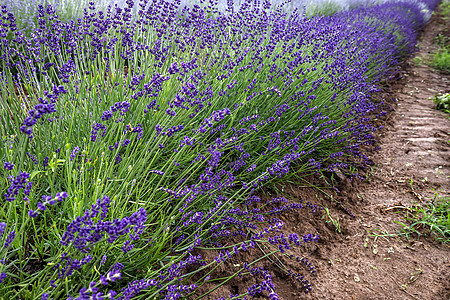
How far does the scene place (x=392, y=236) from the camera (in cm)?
233

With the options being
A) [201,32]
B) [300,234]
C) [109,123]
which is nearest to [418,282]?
[300,234]

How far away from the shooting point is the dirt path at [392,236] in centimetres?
188

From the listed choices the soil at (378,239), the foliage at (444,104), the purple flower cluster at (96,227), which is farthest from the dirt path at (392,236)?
the purple flower cluster at (96,227)

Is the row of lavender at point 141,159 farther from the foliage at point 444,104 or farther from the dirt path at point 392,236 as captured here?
the foliage at point 444,104

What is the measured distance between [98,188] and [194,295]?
2.30 ft

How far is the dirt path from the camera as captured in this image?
6.16 ft

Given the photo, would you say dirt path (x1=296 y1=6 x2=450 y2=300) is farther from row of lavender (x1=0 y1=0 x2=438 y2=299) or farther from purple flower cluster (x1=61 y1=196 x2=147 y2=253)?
purple flower cluster (x1=61 y1=196 x2=147 y2=253)

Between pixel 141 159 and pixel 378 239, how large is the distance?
1.77 m

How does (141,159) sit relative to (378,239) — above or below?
above

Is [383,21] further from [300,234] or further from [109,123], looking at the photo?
[109,123]

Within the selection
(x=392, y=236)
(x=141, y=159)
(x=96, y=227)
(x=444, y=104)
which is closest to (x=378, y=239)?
(x=392, y=236)

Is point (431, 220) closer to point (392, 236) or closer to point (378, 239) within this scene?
point (392, 236)

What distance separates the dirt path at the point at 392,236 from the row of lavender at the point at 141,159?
0.21 meters

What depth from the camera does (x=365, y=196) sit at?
277 centimetres
